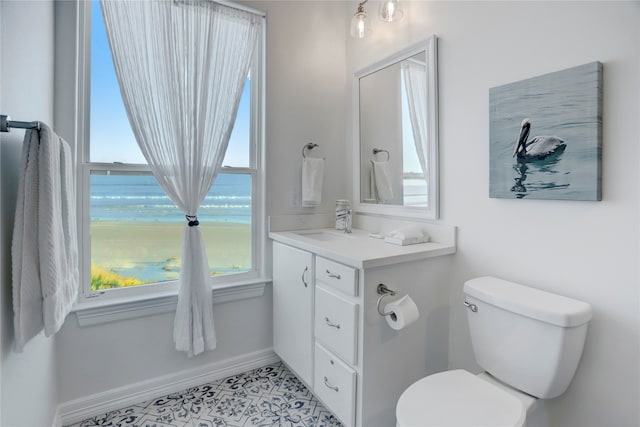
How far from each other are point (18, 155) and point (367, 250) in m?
1.43

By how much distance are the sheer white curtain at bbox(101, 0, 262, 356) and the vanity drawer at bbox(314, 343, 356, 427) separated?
26.7 inches

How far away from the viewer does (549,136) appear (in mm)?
1353

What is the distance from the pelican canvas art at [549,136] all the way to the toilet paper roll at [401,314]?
66 centimetres

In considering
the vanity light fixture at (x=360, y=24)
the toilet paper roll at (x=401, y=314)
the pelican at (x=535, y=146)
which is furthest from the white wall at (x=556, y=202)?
the toilet paper roll at (x=401, y=314)

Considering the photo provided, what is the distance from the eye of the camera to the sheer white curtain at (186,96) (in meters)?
1.79

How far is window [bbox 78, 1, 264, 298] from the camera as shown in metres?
1.79

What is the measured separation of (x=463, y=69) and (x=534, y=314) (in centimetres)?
121

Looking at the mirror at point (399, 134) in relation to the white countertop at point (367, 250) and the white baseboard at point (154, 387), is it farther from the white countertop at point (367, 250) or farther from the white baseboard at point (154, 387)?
the white baseboard at point (154, 387)

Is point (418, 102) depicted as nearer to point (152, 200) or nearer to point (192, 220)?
point (192, 220)

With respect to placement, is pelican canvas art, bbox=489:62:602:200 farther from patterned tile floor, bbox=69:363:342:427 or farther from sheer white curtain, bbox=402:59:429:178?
patterned tile floor, bbox=69:363:342:427

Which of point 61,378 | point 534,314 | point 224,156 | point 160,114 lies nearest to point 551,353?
point 534,314

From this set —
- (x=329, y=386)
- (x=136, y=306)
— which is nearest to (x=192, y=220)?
(x=136, y=306)

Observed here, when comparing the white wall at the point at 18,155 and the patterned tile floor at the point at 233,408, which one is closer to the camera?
the white wall at the point at 18,155

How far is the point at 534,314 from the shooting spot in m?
1.21
